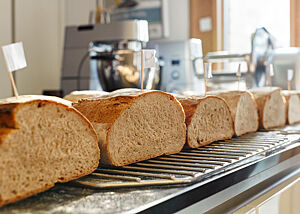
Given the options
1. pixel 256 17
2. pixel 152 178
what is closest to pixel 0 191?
pixel 152 178

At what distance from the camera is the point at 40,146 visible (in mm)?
780

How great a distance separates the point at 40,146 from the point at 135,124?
13.0 inches

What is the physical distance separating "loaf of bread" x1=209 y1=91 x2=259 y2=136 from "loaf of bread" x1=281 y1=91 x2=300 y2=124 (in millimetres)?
408

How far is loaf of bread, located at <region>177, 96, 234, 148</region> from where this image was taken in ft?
4.24

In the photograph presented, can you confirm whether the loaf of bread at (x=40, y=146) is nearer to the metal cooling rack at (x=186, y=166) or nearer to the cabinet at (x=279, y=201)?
the metal cooling rack at (x=186, y=166)

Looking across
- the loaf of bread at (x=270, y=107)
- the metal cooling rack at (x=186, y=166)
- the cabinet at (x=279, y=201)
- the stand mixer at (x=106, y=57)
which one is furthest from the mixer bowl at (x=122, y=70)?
the cabinet at (x=279, y=201)

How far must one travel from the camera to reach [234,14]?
3980mm

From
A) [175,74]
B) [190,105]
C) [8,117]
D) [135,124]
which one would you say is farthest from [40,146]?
[175,74]

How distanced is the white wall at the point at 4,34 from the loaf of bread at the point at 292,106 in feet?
6.78

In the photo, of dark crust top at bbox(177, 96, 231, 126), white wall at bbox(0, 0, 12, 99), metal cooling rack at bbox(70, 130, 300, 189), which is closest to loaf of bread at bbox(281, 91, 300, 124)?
metal cooling rack at bbox(70, 130, 300, 189)

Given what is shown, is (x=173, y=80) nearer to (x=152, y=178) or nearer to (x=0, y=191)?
(x=152, y=178)

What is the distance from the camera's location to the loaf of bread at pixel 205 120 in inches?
50.8

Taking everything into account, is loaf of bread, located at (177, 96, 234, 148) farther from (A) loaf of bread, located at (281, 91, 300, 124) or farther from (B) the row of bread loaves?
(A) loaf of bread, located at (281, 91, 300, 124)

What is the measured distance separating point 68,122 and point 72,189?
148 mm
